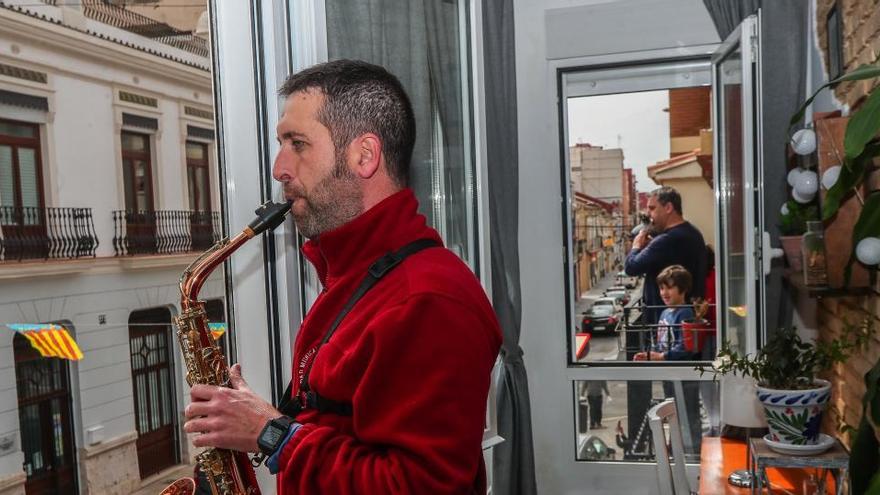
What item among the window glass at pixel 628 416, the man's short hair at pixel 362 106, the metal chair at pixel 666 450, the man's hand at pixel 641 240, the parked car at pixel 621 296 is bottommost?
the window glass at pixel 628 416

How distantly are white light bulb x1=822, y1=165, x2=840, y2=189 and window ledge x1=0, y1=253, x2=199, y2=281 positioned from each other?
6.14 feet

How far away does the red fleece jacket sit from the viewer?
1.07 m

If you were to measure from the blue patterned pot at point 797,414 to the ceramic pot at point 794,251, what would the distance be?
704 millimetres

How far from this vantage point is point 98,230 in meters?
1.69

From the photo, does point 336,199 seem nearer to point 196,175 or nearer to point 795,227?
point 196,175

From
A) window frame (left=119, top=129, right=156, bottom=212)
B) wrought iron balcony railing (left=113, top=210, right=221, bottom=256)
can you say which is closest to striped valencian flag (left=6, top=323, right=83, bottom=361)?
wrought iron balcony railing (left=113, top=210, right=221, bottom=256)

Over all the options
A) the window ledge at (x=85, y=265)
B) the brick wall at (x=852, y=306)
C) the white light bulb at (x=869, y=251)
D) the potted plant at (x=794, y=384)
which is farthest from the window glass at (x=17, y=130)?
the brick wall at (x=852, y=306)

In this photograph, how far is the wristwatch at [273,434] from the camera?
1165mm

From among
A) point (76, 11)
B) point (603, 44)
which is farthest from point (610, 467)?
point (76, 11)

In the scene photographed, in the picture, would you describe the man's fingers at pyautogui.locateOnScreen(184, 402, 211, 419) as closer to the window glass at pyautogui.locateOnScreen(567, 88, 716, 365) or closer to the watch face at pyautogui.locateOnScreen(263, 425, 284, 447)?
the watch face at pyautogui.locateOnScreen(263, 425, 284, 447)

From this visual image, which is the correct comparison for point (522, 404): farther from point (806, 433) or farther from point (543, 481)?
point (806, 433)

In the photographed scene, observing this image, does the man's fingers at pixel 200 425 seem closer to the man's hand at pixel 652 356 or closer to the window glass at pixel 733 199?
the window glass at pixel 733 199

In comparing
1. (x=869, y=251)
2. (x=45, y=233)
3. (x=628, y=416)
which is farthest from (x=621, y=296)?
(x=45, y=233)

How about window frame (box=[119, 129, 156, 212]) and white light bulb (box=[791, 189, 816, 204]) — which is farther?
white light bulb (box=[791, 189, 816, 204])
